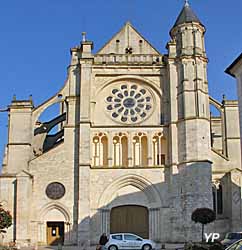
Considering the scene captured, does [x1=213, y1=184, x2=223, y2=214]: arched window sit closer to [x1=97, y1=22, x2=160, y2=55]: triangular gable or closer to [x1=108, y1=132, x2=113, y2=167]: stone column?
[x1=108, y1=132, x2=113, y2=167]: stone column

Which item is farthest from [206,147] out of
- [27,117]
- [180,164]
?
[27,117]

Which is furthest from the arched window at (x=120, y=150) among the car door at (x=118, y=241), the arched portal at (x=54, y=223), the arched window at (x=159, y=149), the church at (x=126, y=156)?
the car door at (x=118, y=241)

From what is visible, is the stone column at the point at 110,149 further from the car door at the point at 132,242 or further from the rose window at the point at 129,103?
the car door at the point at 132,242

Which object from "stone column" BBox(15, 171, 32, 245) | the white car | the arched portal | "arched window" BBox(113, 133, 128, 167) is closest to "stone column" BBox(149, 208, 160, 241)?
"arched window" BBox(113, 133, 128, 167)

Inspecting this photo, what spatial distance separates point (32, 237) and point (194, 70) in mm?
14581

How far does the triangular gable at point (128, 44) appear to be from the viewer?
118 feet

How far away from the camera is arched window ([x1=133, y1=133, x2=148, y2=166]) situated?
33312 mm

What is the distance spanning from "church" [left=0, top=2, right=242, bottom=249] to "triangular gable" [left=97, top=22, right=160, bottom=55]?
79 centimetres

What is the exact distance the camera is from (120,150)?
3350 cm

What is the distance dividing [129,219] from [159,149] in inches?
189

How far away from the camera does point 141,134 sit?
110 feet

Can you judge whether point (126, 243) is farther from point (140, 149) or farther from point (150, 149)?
point (140, 149)

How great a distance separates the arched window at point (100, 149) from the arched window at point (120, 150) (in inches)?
22.7

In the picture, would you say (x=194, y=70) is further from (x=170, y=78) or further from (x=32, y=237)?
(x=32, y=237)
